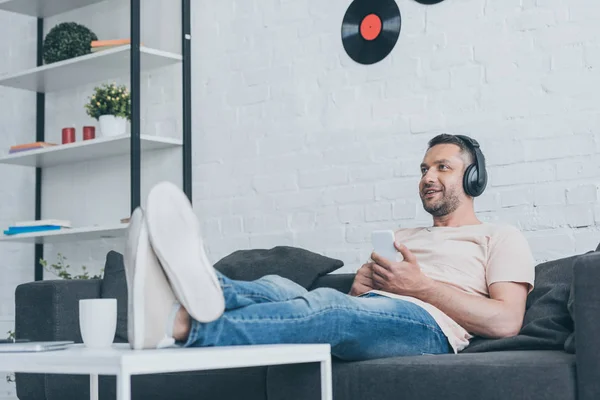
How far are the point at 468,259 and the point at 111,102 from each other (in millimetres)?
2123

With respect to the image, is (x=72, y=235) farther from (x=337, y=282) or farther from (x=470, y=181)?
(x=470, y=181)

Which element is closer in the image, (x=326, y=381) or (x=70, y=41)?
(x=326, y=381)

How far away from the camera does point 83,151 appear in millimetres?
4180

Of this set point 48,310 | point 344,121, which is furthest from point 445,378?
point 344,121

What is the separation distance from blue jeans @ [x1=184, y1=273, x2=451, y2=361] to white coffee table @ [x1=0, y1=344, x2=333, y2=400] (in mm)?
59

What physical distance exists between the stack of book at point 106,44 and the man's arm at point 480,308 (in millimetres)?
2167

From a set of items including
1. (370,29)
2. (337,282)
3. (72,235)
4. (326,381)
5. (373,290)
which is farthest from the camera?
(72,235)

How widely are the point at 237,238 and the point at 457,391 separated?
6.52ft

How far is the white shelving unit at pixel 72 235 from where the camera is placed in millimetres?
3929

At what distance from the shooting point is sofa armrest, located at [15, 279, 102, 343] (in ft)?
9.57

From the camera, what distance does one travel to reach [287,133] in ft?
12.0

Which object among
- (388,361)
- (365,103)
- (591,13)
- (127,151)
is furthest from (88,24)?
(388,361)

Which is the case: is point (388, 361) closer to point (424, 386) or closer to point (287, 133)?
point (424, 386)

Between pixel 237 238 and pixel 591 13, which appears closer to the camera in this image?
pixel 591 13
